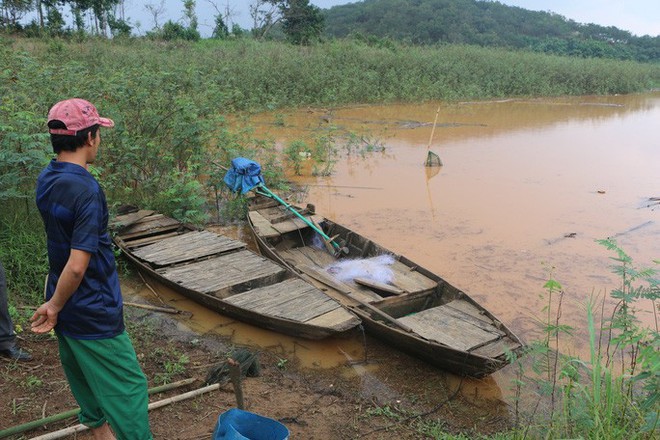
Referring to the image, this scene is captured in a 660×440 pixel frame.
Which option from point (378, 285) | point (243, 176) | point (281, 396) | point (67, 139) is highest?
point (67, 139)

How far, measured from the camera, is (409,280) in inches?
198

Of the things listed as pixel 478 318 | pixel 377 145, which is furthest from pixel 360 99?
pixel 478 318

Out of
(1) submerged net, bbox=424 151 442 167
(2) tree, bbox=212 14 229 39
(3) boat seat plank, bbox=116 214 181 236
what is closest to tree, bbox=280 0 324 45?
(2) tree, bbox=212 14 229 39

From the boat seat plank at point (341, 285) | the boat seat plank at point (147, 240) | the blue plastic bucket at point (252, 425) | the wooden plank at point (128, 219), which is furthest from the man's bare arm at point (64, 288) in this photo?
the wooden plank at point (128, 219)

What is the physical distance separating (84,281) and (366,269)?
11.5 feet

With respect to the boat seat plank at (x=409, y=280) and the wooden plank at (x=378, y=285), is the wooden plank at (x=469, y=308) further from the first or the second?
the wooden plank at (x=378, y=285)

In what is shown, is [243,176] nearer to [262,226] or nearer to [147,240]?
[262,226]

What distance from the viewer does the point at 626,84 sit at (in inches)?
989

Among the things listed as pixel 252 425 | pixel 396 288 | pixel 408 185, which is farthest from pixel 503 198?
pixel 252 425

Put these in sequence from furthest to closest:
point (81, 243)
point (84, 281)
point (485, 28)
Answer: point (485, 28) < point (84, 281) < point (81, 243)

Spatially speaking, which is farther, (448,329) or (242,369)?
(448,329)

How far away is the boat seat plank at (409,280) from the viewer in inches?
192

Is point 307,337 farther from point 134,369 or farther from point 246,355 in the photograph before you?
point 134,369

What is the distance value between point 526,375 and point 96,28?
21.2 metres
